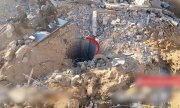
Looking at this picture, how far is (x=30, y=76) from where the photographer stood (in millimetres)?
11656

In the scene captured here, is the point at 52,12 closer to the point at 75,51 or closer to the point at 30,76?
the point at 75,51

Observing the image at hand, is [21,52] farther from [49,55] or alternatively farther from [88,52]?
[88,52]

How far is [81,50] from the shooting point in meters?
13.0

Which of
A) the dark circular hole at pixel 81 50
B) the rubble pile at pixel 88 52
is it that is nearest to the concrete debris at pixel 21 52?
the rubble pile at pixel 88 52

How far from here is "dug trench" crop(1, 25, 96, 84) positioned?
1169cm

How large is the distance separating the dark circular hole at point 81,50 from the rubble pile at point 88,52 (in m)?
0.03

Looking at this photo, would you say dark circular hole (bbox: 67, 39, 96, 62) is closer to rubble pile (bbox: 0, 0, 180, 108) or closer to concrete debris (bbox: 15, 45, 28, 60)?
rubble pile (bbox: 0, 0, 180, 108)

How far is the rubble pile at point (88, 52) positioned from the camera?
11188mm

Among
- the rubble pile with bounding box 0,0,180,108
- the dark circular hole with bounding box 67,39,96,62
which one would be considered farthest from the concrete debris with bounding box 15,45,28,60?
the dark circular hole with bounding box 67,39,96,62

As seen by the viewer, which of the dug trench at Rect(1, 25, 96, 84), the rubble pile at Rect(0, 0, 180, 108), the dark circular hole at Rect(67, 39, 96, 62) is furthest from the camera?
the dark circular hole at Rect(67, 39, 96, 62)

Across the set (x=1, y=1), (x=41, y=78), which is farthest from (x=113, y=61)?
(x=1, y=1)

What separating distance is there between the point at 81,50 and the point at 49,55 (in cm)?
128

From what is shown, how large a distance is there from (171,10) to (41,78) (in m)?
5.74

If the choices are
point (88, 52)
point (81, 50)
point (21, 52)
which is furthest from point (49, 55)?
point (88, 52)
